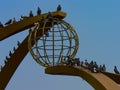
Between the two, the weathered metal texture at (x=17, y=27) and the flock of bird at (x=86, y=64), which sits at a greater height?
the weathered metal texture at (x=17, y=27)

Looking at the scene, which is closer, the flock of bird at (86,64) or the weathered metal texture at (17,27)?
the flock of bird at (86,64)

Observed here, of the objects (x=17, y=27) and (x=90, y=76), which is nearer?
(x=90, y=76)

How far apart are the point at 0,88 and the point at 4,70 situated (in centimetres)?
77

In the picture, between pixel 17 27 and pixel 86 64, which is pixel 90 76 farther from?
pixel 17 27

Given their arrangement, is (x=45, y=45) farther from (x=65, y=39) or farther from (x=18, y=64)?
(x=18, y=64)

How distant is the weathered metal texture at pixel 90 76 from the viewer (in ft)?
49.8

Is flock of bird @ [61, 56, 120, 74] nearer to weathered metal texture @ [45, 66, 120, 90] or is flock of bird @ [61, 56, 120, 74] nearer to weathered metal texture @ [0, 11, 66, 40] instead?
weathered metal texture @ [45, 66, 120, 90]

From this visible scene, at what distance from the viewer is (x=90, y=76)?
51.6 ft

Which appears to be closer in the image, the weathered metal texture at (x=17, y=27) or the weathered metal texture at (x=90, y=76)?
the weathered metal texture at (x=90, y=76)

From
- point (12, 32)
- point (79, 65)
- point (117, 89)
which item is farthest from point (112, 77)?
point (12, 32)

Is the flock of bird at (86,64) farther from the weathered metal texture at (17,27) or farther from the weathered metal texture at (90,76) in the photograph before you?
the weathered metal texture at (17,27)

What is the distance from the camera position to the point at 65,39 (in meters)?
19.3

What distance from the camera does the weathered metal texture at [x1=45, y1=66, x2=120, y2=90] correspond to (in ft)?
49.8

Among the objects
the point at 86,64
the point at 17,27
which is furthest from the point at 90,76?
the point at 17,27
